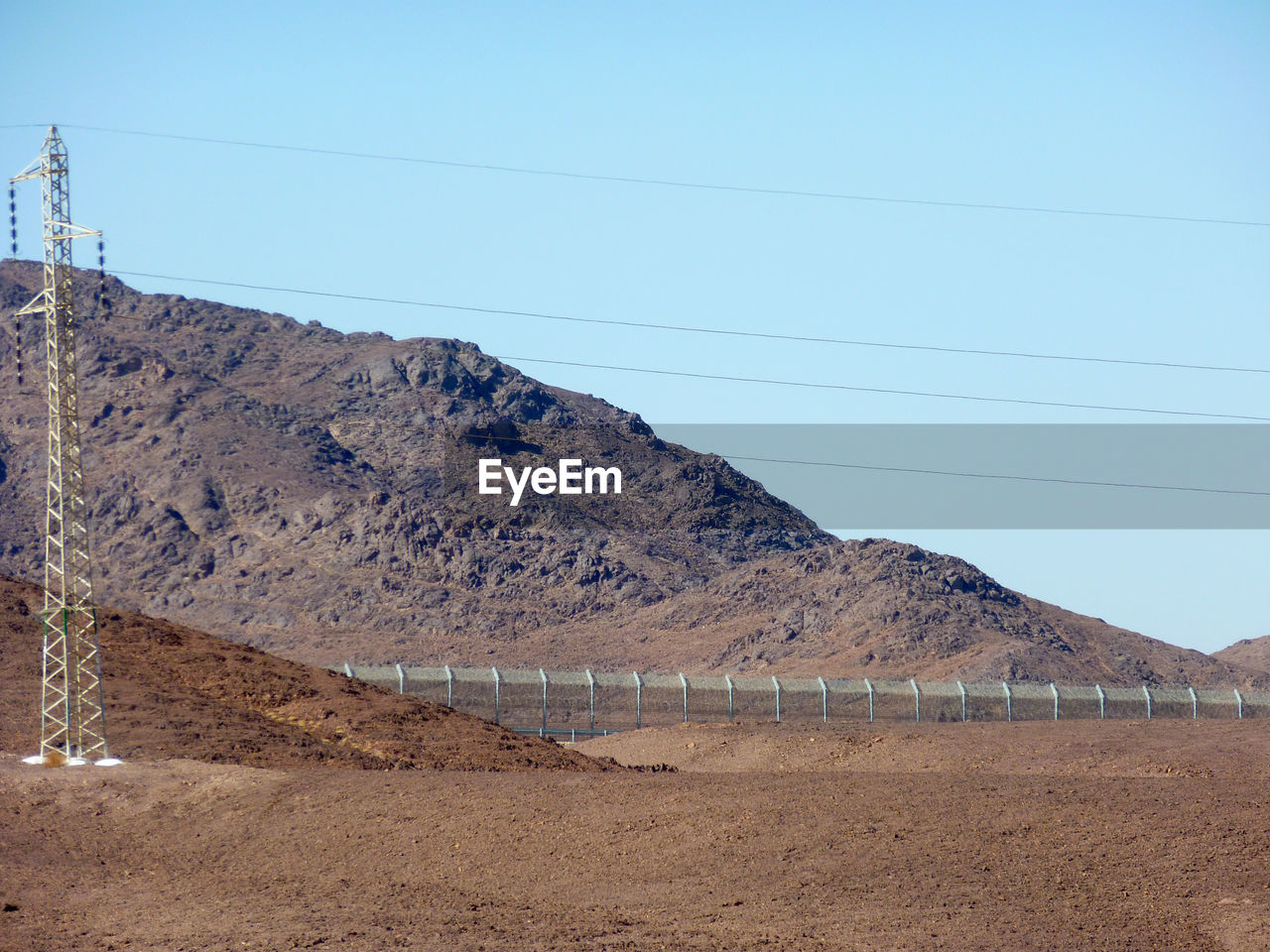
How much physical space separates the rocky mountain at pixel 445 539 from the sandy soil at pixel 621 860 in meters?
57.1

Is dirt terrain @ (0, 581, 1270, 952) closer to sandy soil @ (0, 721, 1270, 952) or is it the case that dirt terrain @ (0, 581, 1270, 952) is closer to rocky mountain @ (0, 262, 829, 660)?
sandy soil @ (0, 721, 1270, 952)

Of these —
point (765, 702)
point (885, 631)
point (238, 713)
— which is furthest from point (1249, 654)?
point (238, 713)

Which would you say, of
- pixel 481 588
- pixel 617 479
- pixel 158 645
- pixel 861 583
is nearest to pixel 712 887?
pixel 158 645

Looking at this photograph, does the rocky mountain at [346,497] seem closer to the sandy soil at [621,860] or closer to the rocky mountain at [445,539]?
the rocky mountain at [445,539]

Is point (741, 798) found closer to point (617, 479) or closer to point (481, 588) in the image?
point (481, 588)

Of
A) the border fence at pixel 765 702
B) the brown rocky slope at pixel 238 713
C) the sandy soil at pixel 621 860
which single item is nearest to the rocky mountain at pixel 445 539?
the border fence at pixel 765 702

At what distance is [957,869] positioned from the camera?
1644 cm

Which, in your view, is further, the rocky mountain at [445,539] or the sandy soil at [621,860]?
the rocky mountain at [445,539]

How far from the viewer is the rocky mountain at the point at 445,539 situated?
91.8 metres

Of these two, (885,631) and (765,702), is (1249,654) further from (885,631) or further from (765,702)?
(765,702)

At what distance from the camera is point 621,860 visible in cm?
1769

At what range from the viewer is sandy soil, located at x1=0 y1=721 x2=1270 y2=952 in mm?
14766

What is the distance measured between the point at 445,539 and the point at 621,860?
303ft

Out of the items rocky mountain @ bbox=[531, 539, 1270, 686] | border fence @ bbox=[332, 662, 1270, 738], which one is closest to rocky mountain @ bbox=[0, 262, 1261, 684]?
rocky mountain @ bbox=[531, 539, 1270, 686]
